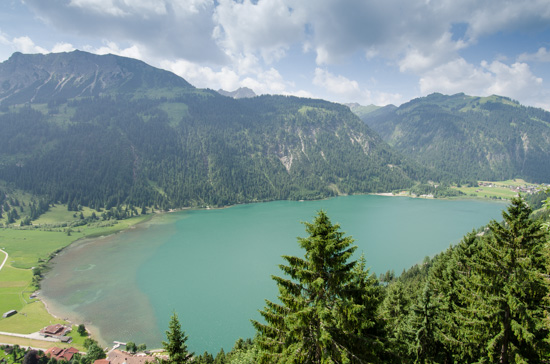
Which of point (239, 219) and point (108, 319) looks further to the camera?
point (239, 219)

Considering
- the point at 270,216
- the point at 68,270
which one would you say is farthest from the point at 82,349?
the point at 270,216

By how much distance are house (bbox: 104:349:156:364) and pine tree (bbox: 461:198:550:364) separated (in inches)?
1579

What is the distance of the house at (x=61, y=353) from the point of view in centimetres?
4153

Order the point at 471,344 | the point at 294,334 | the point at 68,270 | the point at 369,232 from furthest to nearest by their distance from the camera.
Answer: the point at 369,232 → the point at 68,270 → the point at 471,344 → the point at 294,334

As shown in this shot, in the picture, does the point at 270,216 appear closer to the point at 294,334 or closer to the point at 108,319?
the point at 108,319

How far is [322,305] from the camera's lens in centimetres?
915

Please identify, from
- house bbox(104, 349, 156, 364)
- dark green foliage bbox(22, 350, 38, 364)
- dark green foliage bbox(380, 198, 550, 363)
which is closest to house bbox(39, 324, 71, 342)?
dark green foliage bbox(22, 350, 38, 364)

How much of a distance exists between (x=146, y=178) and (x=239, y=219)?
304 feet

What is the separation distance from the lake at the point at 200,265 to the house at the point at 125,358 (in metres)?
5.78

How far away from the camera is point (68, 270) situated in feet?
255

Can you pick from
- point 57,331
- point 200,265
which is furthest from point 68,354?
point 200,265

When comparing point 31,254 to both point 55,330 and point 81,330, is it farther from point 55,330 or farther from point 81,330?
point 81,330

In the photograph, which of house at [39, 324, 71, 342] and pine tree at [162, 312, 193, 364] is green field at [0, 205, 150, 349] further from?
pine tree at [162, 312, 193, 364]

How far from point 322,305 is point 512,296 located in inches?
326
